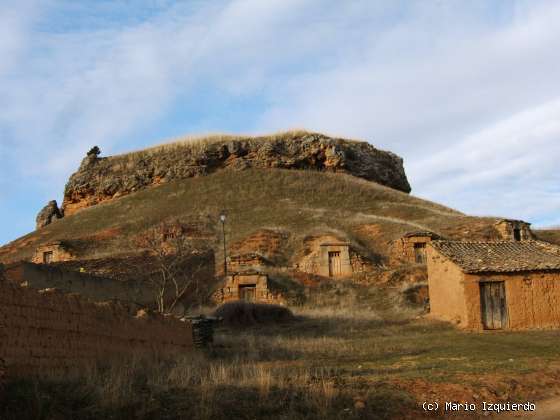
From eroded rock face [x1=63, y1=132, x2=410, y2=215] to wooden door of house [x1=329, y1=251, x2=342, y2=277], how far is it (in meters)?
21.8

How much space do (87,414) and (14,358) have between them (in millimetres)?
1693

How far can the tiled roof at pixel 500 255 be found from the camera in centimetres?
2169

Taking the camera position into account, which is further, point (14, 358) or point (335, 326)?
point (335, 326)

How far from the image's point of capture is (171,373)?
10469 mm

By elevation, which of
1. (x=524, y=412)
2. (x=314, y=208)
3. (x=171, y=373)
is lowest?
(x=524, y=412)

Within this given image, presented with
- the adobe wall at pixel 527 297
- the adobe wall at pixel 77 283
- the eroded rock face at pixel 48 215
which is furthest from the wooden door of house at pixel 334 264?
the eroded rock face at pixel 48 215

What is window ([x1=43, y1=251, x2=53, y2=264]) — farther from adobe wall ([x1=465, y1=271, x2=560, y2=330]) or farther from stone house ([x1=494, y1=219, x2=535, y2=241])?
adobe wall ([x1=465, y1=271, x2=560, y2=330])

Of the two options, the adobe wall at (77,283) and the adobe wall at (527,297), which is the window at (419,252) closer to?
the adobe wall at (527,297)

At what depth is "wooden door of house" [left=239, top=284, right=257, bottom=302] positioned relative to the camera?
30.3m

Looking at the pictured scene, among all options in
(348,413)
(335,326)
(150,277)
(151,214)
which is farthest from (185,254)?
(348,413)

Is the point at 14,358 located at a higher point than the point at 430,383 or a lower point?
higher

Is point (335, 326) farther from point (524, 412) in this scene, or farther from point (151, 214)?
point (151, 214)

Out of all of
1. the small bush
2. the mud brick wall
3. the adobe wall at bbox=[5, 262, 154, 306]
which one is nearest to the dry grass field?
the mud brick wall

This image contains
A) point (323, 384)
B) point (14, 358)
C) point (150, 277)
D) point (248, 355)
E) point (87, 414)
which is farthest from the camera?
point (150, 277)
